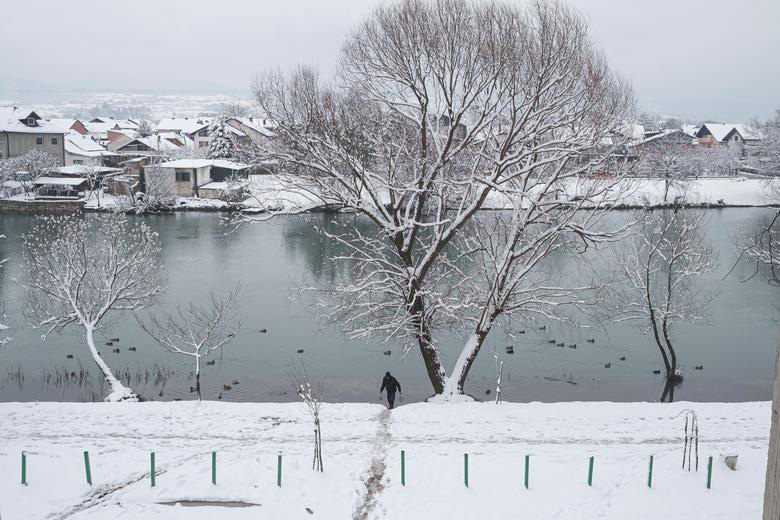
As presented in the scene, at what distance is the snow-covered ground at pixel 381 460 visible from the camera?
28.7 ft

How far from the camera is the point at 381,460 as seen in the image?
1034 centimetres

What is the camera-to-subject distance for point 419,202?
13.7 m

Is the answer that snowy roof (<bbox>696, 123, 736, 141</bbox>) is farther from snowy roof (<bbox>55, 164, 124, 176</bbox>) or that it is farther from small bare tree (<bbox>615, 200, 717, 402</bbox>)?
snowy roof (<bbox>55, 164, 124, 176</bbox>)

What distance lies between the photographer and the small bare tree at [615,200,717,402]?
18.3 m

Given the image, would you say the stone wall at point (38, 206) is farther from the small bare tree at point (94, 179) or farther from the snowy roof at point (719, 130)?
the snowy roof at point (719, 130)

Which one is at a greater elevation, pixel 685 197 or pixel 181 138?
pixel 181 138

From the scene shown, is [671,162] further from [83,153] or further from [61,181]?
[83,153]

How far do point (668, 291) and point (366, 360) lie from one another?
8810mm

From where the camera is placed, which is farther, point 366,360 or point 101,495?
point 366,360

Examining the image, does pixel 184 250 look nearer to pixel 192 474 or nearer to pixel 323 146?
pixel 323 146

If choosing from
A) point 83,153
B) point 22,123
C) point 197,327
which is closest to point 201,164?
point 83,153

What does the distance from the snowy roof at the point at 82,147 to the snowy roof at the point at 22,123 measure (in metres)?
1.84

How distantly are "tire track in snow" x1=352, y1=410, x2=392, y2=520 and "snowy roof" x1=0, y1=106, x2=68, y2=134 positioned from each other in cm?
5372

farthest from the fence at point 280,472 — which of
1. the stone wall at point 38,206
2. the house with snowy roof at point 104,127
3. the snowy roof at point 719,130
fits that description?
the snowy roof at point 719,130
